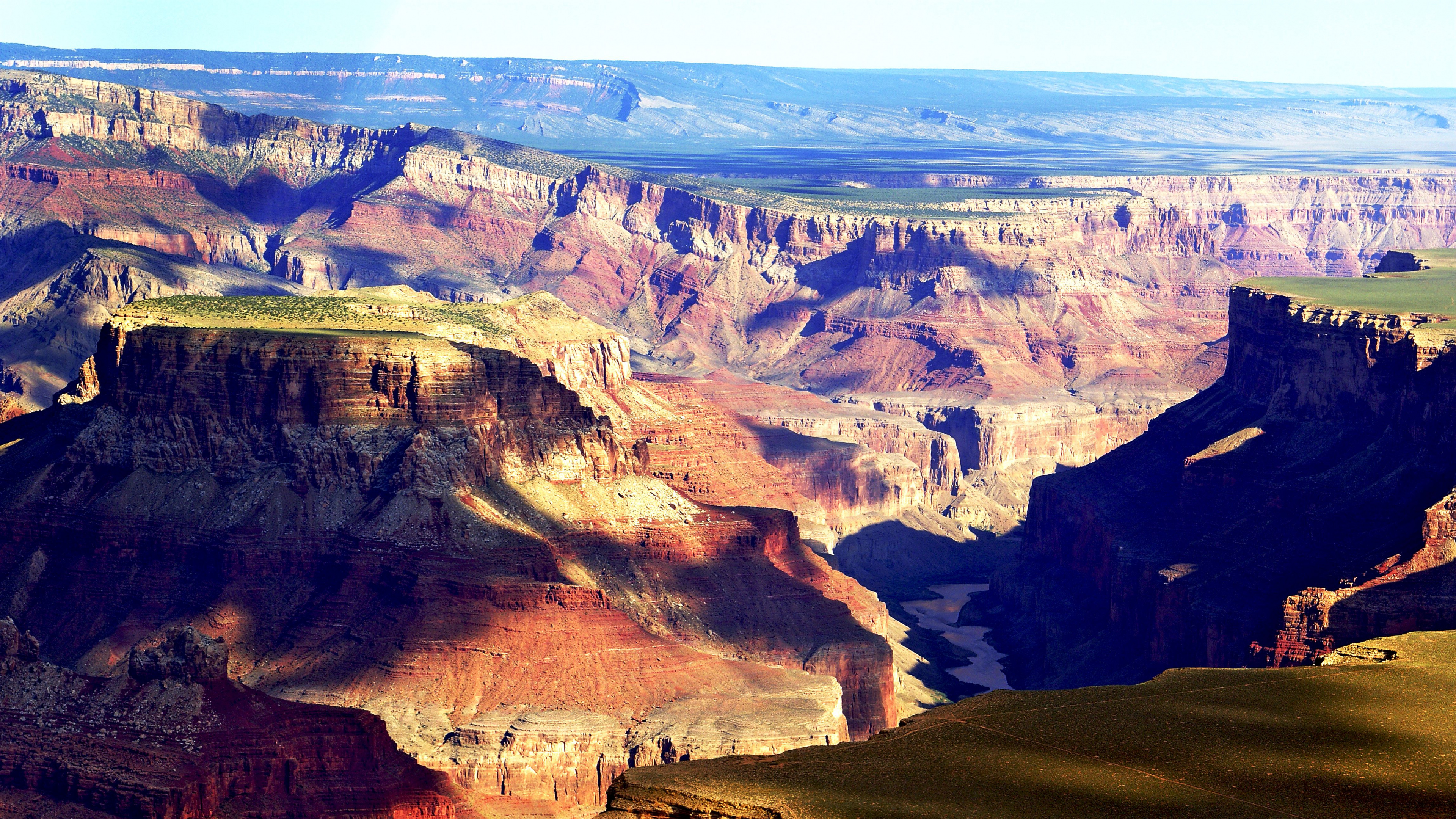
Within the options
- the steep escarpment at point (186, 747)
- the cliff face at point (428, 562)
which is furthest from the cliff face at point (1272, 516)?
the steep escarpment at point (186, 747)

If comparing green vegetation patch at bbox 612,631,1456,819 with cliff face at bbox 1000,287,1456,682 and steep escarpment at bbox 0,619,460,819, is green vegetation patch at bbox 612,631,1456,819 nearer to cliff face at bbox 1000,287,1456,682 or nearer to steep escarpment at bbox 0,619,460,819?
steep escarpment at bbox 0,619,460,819

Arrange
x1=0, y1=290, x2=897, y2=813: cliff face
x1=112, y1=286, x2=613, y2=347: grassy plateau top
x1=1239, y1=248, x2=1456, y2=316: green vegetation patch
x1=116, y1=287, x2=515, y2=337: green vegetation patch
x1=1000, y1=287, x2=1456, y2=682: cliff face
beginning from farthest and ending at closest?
x1=1239, y1=248, x2=1456, y2=316: green vegetation patch → x1=116, y1=287, x2=515, y2=337: green vegetation patch → x1=112, y1=286, x2=613, y2=347: grassy plateau top → x1=1000, y1=287, x2=1456, y2=682: cliff face → x1=0, y1=290, x2=897, y2=813: cliff face

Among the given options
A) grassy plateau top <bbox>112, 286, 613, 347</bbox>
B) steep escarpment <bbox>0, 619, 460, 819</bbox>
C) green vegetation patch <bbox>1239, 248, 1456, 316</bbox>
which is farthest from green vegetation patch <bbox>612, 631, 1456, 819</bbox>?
green vegetation patch <bbox>1239, 248, 1456, 316</bbox>

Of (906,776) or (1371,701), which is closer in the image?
(906,776)

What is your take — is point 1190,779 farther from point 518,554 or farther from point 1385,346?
point 1385,346

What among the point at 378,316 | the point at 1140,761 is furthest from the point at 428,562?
the point at 1140,761

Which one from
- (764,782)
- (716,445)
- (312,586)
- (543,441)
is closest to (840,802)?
(764,782)
